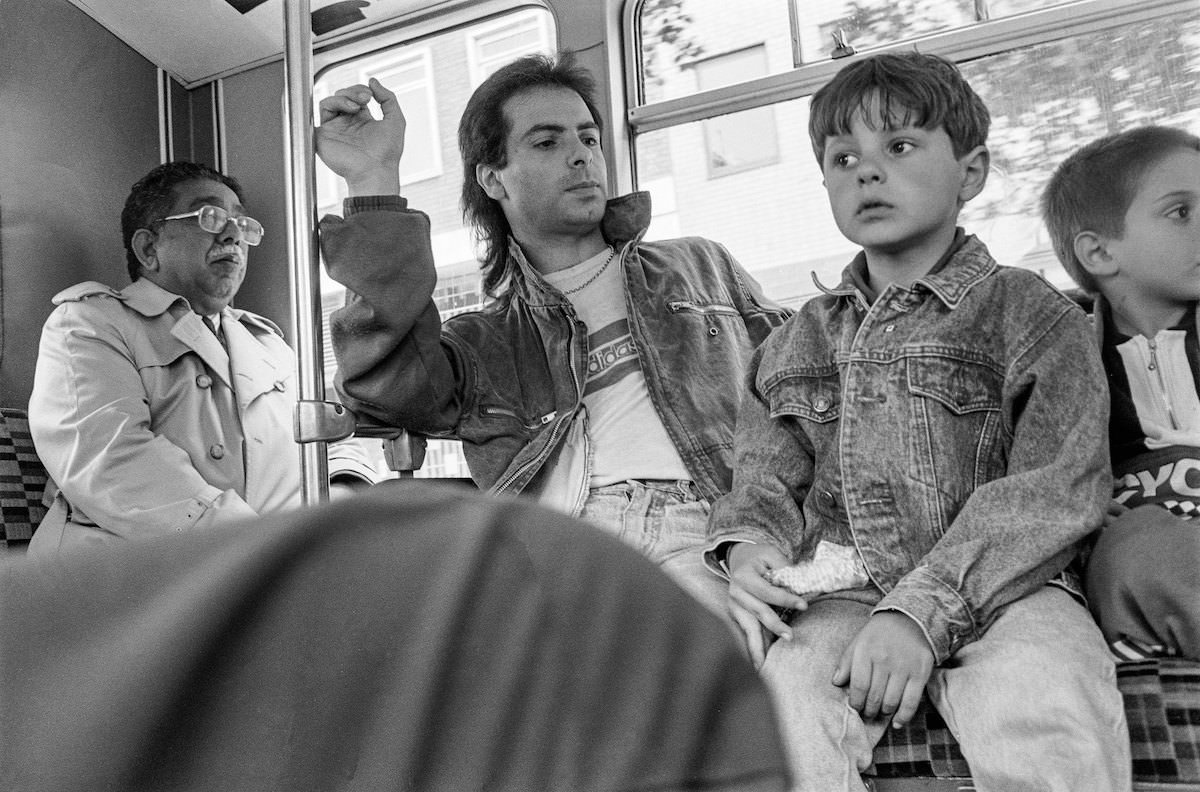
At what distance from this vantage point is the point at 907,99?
116 cm

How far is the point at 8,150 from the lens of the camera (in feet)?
7.79

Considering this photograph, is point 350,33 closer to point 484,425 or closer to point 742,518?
point 484,425

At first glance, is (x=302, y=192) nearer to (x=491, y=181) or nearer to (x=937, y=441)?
(x=491, y=181)

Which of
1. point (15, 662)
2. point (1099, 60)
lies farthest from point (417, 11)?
point (15, 662)

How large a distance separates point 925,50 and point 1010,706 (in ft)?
4.05

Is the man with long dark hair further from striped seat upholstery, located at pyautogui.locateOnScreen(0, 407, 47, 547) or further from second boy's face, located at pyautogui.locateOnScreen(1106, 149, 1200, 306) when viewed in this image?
striped seat upholstery, located at pyautogui.locateOnScreen(0, 407, 47, 547)

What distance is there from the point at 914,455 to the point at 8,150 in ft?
7.17

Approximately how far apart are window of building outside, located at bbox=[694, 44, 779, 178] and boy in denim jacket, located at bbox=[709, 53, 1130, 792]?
70 cm

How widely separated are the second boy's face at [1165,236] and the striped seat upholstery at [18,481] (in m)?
1.79

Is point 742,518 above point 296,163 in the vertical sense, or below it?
below

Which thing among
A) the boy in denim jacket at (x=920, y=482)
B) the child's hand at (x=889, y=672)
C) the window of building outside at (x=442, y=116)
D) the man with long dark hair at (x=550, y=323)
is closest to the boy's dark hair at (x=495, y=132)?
the man with long dark hair at (x=550, y=323)

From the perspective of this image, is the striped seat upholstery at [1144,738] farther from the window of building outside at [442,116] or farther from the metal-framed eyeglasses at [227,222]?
the metal-framed eyeglasses at [227,222]

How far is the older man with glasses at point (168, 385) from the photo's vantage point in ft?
6.33

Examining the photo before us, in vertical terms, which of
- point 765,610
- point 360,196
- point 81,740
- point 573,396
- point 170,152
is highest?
point 170,152
